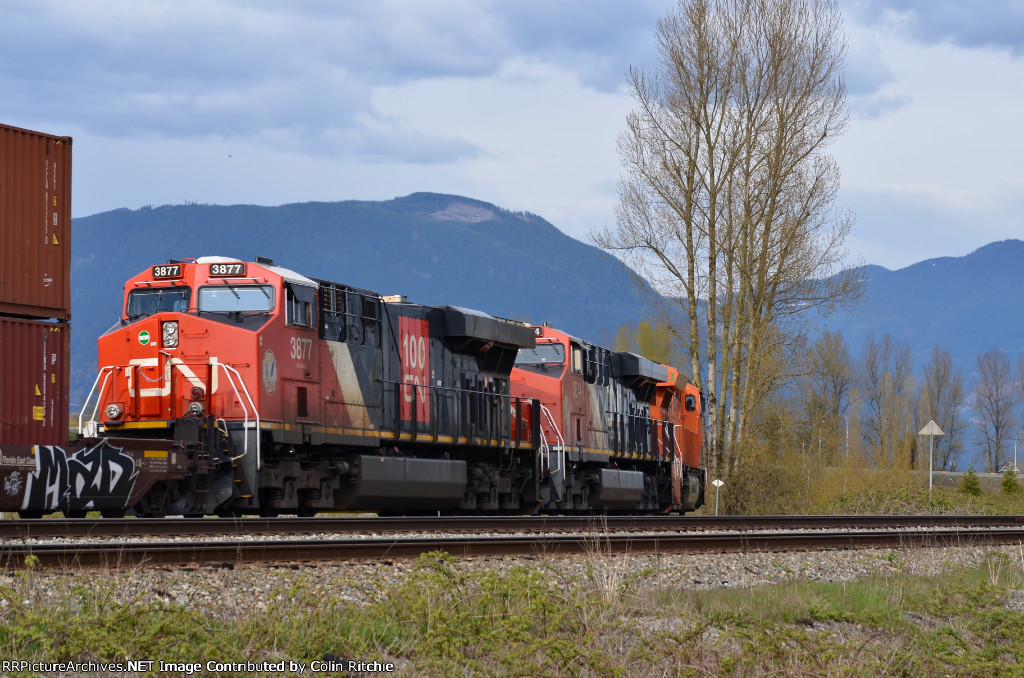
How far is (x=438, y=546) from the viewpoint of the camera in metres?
11.7

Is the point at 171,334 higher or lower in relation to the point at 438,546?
higher

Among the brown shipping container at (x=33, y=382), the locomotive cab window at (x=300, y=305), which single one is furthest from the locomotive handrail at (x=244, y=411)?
the brown shipping container at (x=33, y=382)

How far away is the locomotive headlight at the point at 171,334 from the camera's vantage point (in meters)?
16.8

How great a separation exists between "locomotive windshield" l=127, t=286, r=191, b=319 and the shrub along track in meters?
4.56

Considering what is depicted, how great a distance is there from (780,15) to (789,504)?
14772 millimetres

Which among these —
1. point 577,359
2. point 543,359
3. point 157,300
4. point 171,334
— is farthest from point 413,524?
point 577,359

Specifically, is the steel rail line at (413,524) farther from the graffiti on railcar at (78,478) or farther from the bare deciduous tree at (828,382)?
the bare deciduous tree at (828,382)

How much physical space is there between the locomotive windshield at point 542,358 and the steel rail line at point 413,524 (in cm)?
537

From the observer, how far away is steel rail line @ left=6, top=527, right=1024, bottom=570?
900cm

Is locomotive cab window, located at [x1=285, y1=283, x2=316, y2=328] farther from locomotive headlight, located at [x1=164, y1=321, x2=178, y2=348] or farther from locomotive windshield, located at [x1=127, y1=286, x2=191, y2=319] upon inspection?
locomotive headlight, located at [x1=164, y1=321, x2=178, y2=348]

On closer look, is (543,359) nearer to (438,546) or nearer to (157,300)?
(157,300)

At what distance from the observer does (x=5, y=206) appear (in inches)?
543

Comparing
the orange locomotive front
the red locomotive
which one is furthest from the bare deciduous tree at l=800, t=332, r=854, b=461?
the red locomotive

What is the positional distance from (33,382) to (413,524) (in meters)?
5.08
